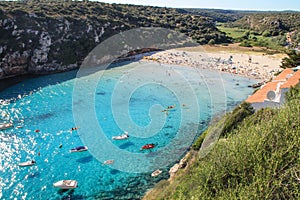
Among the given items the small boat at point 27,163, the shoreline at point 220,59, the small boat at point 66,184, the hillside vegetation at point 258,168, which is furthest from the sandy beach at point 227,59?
the small boat at point 27,163

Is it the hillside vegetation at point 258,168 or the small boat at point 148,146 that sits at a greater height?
the hillside vegetation at point 258,168

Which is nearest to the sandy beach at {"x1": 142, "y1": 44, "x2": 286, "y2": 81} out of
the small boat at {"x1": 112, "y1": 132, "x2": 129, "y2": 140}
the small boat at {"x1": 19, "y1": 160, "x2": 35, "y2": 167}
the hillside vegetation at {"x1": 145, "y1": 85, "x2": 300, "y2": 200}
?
the small boat at {"x1": 112, "y1": 132, "x2": 129, "y2": 140}

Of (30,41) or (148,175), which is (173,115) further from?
(30,41)

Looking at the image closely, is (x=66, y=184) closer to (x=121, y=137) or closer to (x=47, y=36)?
(x=121, y=137)

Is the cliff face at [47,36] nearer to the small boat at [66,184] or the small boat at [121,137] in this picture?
the small boat at [121,137]

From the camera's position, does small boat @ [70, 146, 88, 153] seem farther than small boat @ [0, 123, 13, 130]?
No

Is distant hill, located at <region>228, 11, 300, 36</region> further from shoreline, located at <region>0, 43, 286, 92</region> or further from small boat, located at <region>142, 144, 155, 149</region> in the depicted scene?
small boat, located at <region>142, 144, 155, 149</region>

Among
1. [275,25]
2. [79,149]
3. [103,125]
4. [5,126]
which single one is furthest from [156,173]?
[275,25]

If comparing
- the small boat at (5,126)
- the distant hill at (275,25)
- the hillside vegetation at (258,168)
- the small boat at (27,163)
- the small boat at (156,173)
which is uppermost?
the distant hill at (275,25)

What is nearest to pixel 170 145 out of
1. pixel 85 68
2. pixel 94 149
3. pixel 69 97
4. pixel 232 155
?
pixel 94 149
